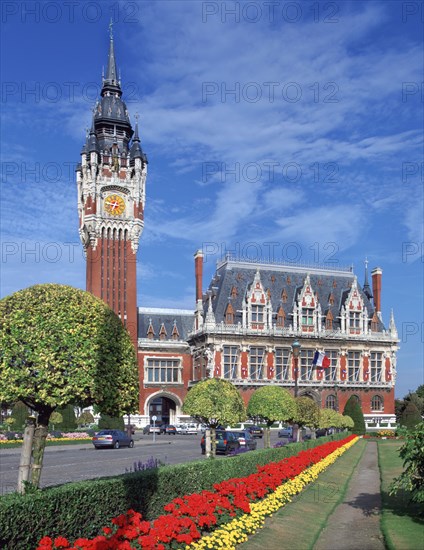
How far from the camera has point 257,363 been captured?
254 feet

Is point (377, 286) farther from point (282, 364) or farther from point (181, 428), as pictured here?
point (181, 428)

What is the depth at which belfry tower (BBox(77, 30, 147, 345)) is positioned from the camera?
8075 centimetres

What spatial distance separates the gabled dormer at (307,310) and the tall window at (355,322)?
4.66 meters

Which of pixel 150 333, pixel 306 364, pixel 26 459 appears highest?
pixel 150 333

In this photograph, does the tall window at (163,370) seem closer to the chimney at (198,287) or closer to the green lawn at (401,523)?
the chimney at (198,287)

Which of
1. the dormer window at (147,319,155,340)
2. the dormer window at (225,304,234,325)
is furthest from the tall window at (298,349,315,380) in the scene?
the dormer window at (147,319,155,340)

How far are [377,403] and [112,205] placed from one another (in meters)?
40.6

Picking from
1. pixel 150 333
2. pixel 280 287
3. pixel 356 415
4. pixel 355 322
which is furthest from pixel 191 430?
pixel 355 322

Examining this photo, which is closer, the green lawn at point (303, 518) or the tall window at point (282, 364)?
the green lawn at point (303, 518)

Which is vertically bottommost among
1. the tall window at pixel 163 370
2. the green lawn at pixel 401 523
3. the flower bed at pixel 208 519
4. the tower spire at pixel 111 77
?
the green lawn at pixel 401 523

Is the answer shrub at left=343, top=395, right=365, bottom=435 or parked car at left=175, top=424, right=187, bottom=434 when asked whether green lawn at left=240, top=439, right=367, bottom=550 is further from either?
parked car at left=175, top=424, right=187, bottom=434

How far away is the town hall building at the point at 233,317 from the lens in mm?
77750

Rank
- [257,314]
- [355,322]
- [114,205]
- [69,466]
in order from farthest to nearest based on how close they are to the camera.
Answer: [114,205]
[355,322]
[257,314]
[69,466]

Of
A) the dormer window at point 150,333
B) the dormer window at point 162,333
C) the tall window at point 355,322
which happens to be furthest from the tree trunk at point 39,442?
the tall window at point 355,322
